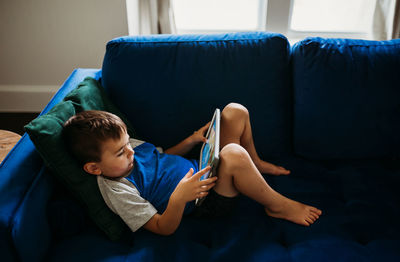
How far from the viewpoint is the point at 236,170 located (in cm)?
108

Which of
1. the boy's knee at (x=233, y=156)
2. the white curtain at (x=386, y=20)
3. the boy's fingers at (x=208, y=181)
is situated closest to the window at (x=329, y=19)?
the white curtain at (x=386, y=20)

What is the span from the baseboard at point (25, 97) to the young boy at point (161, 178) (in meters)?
1.42

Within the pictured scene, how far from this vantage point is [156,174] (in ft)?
3.80

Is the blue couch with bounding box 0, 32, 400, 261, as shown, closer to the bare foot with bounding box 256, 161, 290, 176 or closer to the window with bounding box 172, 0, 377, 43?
the bare foot with bounding box 256, 161, 290, 176

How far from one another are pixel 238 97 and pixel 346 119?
1.55 feet

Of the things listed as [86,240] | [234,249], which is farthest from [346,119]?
[86,240]

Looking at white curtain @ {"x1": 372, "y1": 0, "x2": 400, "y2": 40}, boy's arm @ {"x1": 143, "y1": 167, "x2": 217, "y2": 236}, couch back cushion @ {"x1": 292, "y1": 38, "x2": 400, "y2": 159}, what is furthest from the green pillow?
white curtain @ {"x1": 372, "y1": 0, "x2": 400, "y2": 40}

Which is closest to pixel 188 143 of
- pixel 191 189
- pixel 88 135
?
pixel 191 189

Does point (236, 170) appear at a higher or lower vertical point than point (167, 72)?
lower

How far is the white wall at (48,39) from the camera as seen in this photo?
199cm

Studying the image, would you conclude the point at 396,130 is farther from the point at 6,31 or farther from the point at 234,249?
the point at 6,31

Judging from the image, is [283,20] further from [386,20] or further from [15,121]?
[15,121]

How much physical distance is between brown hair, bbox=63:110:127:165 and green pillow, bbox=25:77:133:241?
2 centimetres

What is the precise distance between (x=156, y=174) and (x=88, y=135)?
0.98ft
